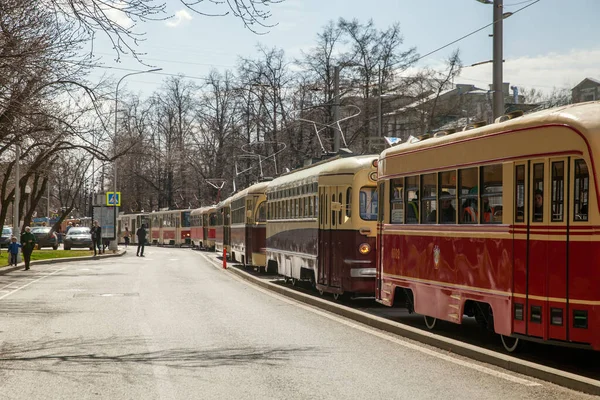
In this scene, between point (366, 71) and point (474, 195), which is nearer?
point (474, 195)

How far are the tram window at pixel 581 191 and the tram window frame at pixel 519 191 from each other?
0.87m

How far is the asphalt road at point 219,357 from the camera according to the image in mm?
9000

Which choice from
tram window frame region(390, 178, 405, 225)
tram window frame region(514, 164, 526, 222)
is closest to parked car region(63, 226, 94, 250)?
tram window frame region(390, 178, 405, 225)

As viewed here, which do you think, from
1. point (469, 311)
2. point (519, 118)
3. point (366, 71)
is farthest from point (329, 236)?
point (366, 71)

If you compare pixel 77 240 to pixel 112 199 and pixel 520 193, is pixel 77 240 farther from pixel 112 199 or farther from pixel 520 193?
pixel 520 193

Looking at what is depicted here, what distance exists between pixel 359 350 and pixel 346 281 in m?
6.56

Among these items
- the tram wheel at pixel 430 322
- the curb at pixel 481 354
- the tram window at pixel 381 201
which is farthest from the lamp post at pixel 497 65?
the tram wheel at pixel 430 322

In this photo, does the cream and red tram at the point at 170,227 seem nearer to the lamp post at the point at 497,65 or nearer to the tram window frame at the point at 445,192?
the lamp post at the point at 497,65

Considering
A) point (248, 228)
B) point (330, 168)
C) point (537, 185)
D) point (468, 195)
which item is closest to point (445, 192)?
point (468, 195)

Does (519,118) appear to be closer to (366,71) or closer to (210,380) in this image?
(210,380)

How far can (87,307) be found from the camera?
62.0 ft

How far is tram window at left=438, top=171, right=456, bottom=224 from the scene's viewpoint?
12812mm

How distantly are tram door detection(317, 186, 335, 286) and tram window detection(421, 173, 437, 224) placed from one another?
5762 mm

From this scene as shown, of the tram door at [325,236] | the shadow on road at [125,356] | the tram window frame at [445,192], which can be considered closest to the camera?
the shadow on road at [125,356]
